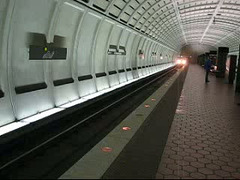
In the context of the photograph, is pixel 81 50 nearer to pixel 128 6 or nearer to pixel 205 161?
pixel 128 6

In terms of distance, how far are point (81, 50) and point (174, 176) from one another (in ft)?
28.8

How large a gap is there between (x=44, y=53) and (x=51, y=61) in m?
1.23


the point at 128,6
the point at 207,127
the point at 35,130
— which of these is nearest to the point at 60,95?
the point at 35,130

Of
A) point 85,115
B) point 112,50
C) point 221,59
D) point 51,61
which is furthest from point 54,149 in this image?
point 221,59

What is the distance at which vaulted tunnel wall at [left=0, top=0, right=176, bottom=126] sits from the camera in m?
7.25

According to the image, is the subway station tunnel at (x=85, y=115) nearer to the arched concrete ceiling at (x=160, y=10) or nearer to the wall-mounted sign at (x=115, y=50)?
the arched concrete ceiling at (x=160, y=10)

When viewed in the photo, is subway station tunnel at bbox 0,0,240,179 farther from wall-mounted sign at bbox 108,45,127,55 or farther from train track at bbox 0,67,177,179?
wall-mounted sign at bbox 108,45,127,55

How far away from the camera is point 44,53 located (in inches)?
326

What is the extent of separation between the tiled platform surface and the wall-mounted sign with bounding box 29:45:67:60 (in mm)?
4422

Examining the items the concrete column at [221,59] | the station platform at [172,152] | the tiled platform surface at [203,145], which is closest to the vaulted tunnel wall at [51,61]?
the station platform at [172,152]

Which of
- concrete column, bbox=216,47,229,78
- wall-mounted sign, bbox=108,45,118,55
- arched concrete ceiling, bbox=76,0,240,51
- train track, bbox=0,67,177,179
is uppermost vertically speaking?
arched concrete ceiling, bbox=76,0,240,51

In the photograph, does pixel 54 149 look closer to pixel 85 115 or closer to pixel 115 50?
pixel 85 115

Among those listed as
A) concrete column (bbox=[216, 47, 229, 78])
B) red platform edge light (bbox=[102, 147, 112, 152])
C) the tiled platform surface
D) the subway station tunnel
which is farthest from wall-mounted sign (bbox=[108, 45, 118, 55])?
concrete column (bbox=[216, 47, 229, 78])

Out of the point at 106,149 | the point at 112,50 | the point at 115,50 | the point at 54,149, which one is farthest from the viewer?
the point at 115,50
